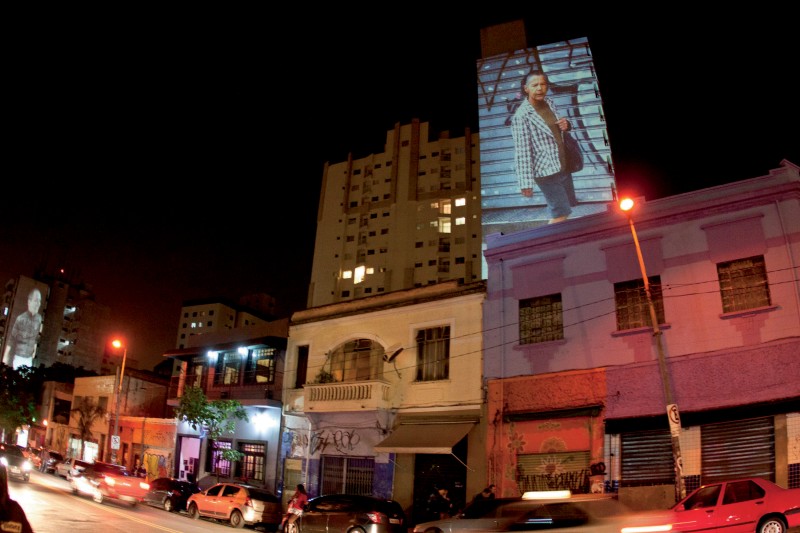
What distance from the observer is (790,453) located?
15266 millimetres

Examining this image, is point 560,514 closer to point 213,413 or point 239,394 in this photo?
point 239,394

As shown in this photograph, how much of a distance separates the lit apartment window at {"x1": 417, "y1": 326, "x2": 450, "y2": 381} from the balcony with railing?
1597 millimetres

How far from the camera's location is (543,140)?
55312 millimetres

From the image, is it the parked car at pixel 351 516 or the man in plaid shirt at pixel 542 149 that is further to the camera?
the man in plaid shirt at pixel 542 149

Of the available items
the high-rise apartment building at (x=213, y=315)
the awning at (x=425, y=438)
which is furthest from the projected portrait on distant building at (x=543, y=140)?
the high-rise apartment building at (x=213, y=315)

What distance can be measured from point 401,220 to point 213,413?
56.2 m

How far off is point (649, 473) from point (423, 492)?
806 centimetres

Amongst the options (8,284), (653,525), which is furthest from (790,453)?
(8,284)

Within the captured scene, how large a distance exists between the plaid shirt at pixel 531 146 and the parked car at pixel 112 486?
134ft

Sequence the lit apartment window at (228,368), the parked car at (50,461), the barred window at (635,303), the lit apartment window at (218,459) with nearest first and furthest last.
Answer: the barred window at (635,303) → the lit apartment window at (218,459) → the lit apartment window at (228,368) → the parked car at (50,461)

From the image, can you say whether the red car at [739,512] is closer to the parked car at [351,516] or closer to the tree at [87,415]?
the parked car at [351,516]

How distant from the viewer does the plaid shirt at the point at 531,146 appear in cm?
5403

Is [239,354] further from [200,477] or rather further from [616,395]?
[616,395]

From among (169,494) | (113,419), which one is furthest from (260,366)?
(113,419)
